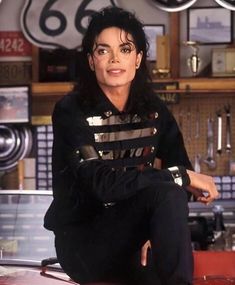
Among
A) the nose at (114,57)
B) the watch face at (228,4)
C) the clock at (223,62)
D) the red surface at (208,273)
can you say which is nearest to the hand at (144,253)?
the red surface at (208,273)

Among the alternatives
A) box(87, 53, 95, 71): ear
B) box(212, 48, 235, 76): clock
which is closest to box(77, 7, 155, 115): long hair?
box(87, 53, 95, 71): ear

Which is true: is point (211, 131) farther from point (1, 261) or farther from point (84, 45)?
point (84, 45)

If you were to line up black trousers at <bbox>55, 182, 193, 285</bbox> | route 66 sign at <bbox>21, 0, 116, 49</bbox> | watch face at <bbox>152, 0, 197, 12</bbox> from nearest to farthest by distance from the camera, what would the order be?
black trousers at <bbox>55, 182, 193, 285</bbox> < watch face at <bbox>152, 0, 197, 12</bbox> < route 66 sign at <bbox>21, 0, 116, 49</bbox>

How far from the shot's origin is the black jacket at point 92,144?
6.24 feet

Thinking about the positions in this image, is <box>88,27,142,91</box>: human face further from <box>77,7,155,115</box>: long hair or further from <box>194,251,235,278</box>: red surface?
<box>194,251,235,278</box>: red surface

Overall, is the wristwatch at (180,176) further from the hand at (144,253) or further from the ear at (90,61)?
the ear at (90,61)

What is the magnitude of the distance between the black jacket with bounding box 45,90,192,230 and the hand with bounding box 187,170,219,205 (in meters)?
0.08

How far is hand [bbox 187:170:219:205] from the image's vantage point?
190 centimetres

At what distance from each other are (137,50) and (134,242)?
50 centimetres

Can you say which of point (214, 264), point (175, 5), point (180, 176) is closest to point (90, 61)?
point (180, 176)

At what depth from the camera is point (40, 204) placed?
9.34ft

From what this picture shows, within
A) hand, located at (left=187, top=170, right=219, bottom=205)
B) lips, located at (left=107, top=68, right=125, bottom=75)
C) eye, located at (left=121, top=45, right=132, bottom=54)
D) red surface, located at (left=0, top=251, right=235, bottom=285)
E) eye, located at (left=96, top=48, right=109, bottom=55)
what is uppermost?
eye, located at (left=121, top=45, right=132, bottom=54)

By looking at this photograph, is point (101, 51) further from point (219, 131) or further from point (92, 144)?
point (219, 131)

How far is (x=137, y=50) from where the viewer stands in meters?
2.02
